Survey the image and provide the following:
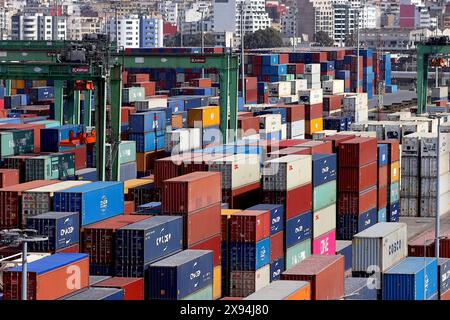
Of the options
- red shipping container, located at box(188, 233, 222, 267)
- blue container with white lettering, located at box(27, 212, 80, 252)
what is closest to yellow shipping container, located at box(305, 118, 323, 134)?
red shipping container, located at box(188, 233, 222, 267)

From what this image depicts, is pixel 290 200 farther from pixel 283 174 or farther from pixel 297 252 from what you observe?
pixel 297 252

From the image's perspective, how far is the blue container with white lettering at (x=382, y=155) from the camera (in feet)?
122

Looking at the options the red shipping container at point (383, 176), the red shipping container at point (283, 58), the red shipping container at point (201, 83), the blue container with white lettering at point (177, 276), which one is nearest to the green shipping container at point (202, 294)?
the blue container with white lettering at point (177, 276)

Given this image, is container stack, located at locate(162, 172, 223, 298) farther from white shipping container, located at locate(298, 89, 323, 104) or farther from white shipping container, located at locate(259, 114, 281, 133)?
white shipping container, located at locate(298, 89, 323, 104)

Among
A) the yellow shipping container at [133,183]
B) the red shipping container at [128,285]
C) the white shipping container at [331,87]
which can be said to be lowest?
the red shipping container at [128,285]

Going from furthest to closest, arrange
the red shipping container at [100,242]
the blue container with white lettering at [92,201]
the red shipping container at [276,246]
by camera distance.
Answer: the red shipping container at [276,246]
the blue container with white lettering at [92,201]
the red shipping container at [100,242]

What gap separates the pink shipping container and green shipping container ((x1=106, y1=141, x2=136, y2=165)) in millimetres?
7267

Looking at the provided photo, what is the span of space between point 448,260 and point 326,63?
71.9 m

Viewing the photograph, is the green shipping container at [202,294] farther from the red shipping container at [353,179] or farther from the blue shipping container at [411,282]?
the red shipping container at [353,179]

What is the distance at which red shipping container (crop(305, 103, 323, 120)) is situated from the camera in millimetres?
54406

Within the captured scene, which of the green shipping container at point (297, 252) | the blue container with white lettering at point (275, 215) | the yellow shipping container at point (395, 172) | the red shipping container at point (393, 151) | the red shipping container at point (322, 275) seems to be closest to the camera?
the red shipping container at point (322, 275)

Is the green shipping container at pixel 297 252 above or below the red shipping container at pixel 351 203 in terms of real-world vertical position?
below

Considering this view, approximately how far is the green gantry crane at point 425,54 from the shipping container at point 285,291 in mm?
38759

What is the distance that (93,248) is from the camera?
21.1 meters
